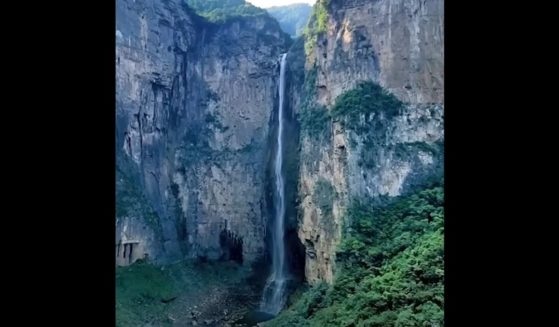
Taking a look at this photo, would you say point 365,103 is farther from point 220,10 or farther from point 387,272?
point 220,10

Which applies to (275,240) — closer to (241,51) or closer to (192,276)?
(192,276)

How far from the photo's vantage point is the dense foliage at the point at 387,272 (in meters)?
14.6

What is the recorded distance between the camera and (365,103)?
70.8 feet

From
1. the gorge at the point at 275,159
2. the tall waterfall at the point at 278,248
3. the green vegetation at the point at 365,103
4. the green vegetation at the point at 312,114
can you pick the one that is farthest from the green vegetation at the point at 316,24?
the green vegetation at the point at 365,103

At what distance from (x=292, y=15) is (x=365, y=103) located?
3752cm

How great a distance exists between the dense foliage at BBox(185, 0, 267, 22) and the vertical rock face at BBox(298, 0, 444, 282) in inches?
421

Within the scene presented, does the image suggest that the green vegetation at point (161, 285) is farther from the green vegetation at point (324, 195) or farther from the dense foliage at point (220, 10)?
the dense foliage at point (220, 10)

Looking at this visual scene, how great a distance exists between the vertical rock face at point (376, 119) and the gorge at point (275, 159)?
0.20ft

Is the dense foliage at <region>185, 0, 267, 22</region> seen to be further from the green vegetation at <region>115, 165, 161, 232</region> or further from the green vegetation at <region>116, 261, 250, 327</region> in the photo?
the green vegetation at <region>116, 261, 250, 327</region>

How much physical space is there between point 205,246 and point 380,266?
47.1ft

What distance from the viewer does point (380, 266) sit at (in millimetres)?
17703

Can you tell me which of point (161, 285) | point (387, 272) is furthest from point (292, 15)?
point (387, 272)
